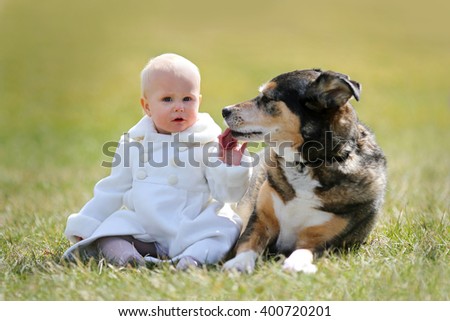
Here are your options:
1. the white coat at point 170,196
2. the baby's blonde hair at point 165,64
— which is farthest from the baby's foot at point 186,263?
the baby's blonde hair at point 165,64

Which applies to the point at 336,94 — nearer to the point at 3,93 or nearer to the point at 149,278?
the point at 149,278

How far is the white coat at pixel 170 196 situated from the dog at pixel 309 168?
213 millimetres

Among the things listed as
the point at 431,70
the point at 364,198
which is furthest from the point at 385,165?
the point at 431,70

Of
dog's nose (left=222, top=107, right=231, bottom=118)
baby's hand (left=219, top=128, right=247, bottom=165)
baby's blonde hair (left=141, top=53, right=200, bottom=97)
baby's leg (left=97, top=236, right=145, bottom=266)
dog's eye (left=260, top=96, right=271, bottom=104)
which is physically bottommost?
baby's leg (left=97, top=236, right=145, bottom=266)

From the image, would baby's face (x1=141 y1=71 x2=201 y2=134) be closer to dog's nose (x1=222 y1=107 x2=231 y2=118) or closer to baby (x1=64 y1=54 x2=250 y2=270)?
baby (x1=64 y1=54 x2=250 y2=270)

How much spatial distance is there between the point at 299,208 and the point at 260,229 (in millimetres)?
319

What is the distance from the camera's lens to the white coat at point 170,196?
16.6ft

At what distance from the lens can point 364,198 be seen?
16.8 feet

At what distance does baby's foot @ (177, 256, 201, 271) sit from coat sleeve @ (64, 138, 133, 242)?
0.75 meters

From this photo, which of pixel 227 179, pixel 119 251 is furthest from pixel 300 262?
pixel 119 251

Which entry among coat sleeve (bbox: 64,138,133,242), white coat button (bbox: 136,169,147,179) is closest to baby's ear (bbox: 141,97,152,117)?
coat sleeve (bbox: 64,138,133,242)

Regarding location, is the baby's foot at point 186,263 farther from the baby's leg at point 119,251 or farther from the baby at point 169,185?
the baby's leg at point 119,251

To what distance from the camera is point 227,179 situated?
16.5 feet

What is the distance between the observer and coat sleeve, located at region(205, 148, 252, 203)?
16.5ft
